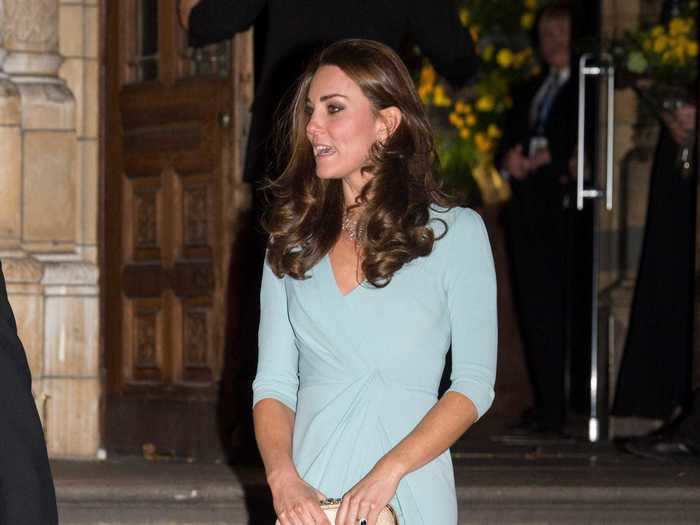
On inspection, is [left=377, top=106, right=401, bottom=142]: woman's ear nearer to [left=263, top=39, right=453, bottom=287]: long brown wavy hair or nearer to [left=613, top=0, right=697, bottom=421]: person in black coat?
[left=263, top=39, right=453, bottom=287]: long brown wavy hair

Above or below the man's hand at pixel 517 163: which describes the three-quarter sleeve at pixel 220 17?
above

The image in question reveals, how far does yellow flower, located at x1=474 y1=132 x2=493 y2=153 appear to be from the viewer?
1075 cm

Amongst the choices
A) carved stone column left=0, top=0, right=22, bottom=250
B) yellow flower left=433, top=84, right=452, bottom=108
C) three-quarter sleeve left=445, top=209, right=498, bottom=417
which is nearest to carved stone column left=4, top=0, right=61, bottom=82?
carved stone column left=0, top=0, right=22, bottom=250

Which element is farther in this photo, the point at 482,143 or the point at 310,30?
the point at 482,143

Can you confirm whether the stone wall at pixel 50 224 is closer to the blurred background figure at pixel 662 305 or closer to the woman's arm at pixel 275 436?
the blurred background figure at pixel 662 305

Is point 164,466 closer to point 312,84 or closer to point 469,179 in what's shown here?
point 312,84

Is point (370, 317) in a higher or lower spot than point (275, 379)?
higher

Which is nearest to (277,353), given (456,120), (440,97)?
(440,97)

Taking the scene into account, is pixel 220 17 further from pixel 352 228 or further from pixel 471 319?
pixel 471 319

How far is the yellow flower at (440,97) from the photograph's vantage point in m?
10.4

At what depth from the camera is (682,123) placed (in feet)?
23.7

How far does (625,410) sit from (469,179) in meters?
3.18

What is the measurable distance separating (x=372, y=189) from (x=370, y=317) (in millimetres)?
279

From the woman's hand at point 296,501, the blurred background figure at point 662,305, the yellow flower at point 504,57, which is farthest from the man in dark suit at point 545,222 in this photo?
the woman's hand at point 296,501
